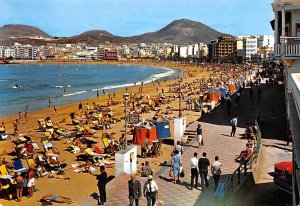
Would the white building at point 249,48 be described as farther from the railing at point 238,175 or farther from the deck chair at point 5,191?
the deck chair at point 5,191

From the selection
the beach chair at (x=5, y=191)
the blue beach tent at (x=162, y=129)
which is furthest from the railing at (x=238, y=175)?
the beach chair at (x=5, y=191)

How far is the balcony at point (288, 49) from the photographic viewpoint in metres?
14.0

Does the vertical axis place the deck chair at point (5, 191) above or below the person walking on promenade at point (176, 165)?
below

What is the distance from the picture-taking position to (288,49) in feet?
46.5

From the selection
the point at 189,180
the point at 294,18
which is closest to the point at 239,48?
the point at 294,18

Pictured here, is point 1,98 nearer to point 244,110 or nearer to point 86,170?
point 244,110

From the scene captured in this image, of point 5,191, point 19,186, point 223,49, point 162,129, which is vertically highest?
point 223,49

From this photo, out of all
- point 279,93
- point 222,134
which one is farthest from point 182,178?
point 279,93

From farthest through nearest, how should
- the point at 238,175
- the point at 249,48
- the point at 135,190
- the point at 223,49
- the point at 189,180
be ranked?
the point at 223,49
the point at 249,48
the point at 189,180
the point at 238,175
the point at 135,190

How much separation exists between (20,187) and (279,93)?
887 inches

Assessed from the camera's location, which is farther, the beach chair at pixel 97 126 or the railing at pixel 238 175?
the beach chair at pixel 97 126

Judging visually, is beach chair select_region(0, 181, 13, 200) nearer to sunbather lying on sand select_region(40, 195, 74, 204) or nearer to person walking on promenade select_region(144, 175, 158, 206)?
sunbather lying on sand select_region(40, 195, 74, 204)

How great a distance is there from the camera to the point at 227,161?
522 inches

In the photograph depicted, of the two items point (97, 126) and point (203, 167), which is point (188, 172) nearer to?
point (203, 167)
